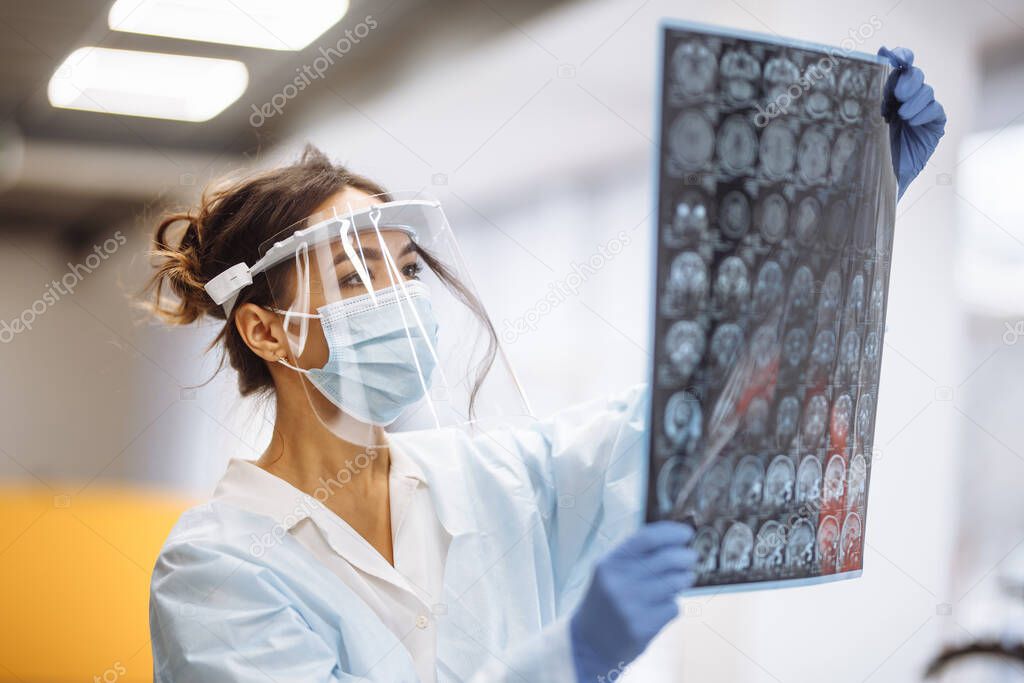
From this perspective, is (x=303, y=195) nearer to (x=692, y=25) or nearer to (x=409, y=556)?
(x=409, y=556)

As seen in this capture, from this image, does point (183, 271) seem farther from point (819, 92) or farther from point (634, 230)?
point (634, 230)

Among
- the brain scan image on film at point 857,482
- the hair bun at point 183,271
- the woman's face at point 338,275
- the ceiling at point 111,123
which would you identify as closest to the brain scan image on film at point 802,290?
the brain scan image on film at point 857,482

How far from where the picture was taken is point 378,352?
4.16 feet

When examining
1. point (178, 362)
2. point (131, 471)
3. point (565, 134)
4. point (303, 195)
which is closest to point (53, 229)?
point (178, 362)

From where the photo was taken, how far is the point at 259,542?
120cm

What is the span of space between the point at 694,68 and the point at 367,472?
31.6 inches

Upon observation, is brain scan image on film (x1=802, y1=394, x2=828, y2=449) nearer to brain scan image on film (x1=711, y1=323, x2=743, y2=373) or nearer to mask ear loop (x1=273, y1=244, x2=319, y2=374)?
Result: brain scan image on film (x1=711, y1=323, x2=743, y2=373)

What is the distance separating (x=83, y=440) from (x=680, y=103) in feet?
9.35

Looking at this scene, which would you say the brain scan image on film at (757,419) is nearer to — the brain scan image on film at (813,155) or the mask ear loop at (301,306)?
the brain scan image on film at (813,155)

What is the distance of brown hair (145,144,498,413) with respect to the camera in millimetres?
1322

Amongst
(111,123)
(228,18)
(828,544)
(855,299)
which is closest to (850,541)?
(828,544)

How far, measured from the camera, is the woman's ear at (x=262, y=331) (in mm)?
1330

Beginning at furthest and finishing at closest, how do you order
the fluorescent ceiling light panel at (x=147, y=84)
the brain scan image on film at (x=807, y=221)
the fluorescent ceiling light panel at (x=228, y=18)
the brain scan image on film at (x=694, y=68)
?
the fluorescent ceiling light panel at (x=147, y=84)
the fluorescent ceiling light panel at (x=228, y=18)
the brain scan image on film at (x=807, y=221)
the brain scan image on film at (x=694, y=68)

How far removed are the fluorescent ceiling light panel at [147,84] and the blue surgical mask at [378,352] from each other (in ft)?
6.16
